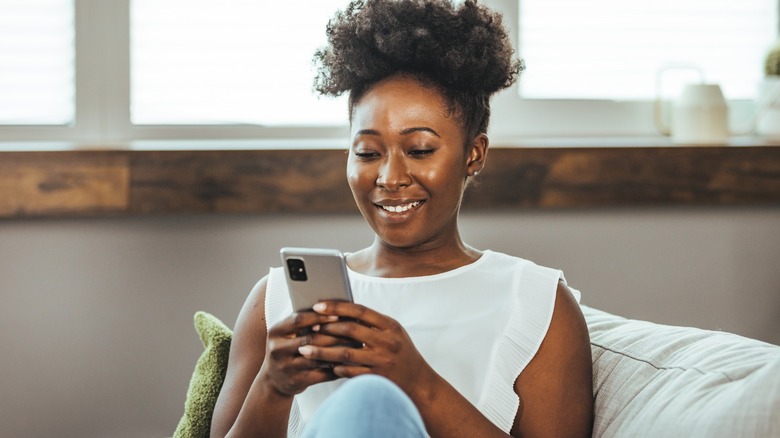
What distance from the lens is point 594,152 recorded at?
2.04m

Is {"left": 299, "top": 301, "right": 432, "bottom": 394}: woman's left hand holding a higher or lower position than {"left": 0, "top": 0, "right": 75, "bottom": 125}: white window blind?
lower

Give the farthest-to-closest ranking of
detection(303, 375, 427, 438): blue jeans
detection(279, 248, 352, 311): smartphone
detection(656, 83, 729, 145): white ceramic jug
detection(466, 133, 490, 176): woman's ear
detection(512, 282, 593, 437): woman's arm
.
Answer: detection(656, 83, 729, 145): white ceramic jug, detection(466, 133, 490, 176): woman's ear, detection(512, 282, 593, 437): woman's arm, detection(279, 248, 352, 311): smartphone, detection(303, 375, 427, 438): blue jeans

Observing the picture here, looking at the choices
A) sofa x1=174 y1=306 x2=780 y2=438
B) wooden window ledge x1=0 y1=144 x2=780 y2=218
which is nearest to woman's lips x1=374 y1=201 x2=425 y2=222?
sofa x1=174 y1=306 x2=780 y2=438

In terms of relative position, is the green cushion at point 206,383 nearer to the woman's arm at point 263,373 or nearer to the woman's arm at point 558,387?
the woman's arm at point 263,373

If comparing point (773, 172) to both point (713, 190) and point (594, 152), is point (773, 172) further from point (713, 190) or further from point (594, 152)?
point (594, 152)

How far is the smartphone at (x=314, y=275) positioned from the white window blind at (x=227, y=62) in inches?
39.2

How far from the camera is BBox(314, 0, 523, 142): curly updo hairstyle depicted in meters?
1.34

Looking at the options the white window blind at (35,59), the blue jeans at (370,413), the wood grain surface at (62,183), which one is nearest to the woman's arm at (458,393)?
the blue jeans at (370,413)

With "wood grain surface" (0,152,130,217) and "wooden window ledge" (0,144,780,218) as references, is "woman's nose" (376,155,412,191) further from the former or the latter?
"wood grain surface" (0,152,130,217)

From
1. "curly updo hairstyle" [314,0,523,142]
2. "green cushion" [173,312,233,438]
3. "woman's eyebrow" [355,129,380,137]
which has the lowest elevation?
"green cushion" [173,312,233,438]

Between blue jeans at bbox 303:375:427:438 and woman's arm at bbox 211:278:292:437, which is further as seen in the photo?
woman's arm at bbox 211:278:292:437

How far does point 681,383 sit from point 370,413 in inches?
15.7

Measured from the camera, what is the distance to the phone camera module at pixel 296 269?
1.11 m

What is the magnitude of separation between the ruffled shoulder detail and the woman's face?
6.0 inches
